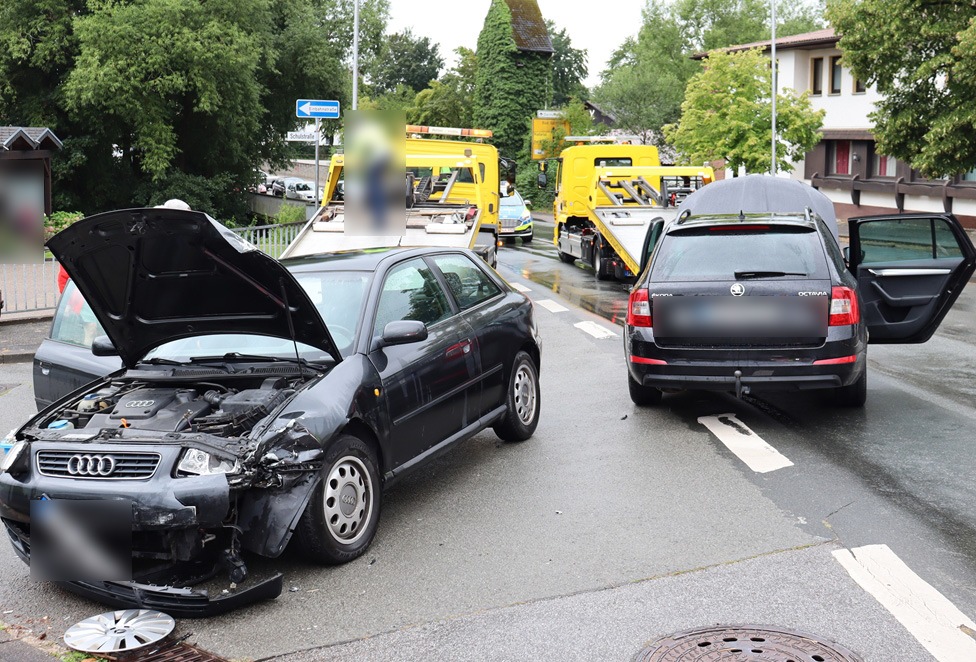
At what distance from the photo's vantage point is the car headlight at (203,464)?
16.3ft

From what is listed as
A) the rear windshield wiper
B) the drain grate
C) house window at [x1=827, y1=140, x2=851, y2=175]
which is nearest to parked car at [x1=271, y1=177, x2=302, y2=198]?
house window at [x1=827, y1=140, x2=851, y2=175]

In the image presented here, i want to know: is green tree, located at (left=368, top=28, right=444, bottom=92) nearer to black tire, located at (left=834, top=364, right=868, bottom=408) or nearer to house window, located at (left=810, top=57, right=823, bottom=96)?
house window, located at (left=810, top=57, right=823, bottom=96)

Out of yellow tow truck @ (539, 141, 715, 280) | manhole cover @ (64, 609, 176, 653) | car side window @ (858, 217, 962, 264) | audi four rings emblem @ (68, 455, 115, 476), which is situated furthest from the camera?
yellow tow truck @ (539, 141, 715, 280)

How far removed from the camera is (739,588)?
522 centimetres

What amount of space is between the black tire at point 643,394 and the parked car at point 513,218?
2182cm

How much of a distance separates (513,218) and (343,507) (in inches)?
1036

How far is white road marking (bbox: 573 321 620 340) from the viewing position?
1427 centimetres

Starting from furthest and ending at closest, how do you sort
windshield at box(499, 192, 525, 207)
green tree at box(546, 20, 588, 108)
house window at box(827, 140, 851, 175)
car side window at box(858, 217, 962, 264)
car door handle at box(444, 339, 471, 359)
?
1. green tree at box(546, 20, 588, 108)
2. house window at box(827, 140, 851, 175)
3. windshield at box(499, 192, 525, 207)
4. car side window at box(858, 217, 962, 264)
5. car door handle at box(444, 339, 471, 359)

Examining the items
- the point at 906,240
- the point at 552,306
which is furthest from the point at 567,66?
the point at 906,240

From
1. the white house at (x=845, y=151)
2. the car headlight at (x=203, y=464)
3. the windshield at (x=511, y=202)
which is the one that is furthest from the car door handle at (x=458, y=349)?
the white house at (x=845, y=151)

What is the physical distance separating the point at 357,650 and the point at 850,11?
24851mm

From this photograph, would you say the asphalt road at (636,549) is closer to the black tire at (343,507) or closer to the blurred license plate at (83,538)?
the black tire at (343,507)

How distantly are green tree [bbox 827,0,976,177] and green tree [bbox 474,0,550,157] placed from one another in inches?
1349

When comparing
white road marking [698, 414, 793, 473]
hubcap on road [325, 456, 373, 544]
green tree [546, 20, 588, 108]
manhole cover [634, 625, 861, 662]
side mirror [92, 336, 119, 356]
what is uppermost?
green tree [546, 20, 588, 108]
